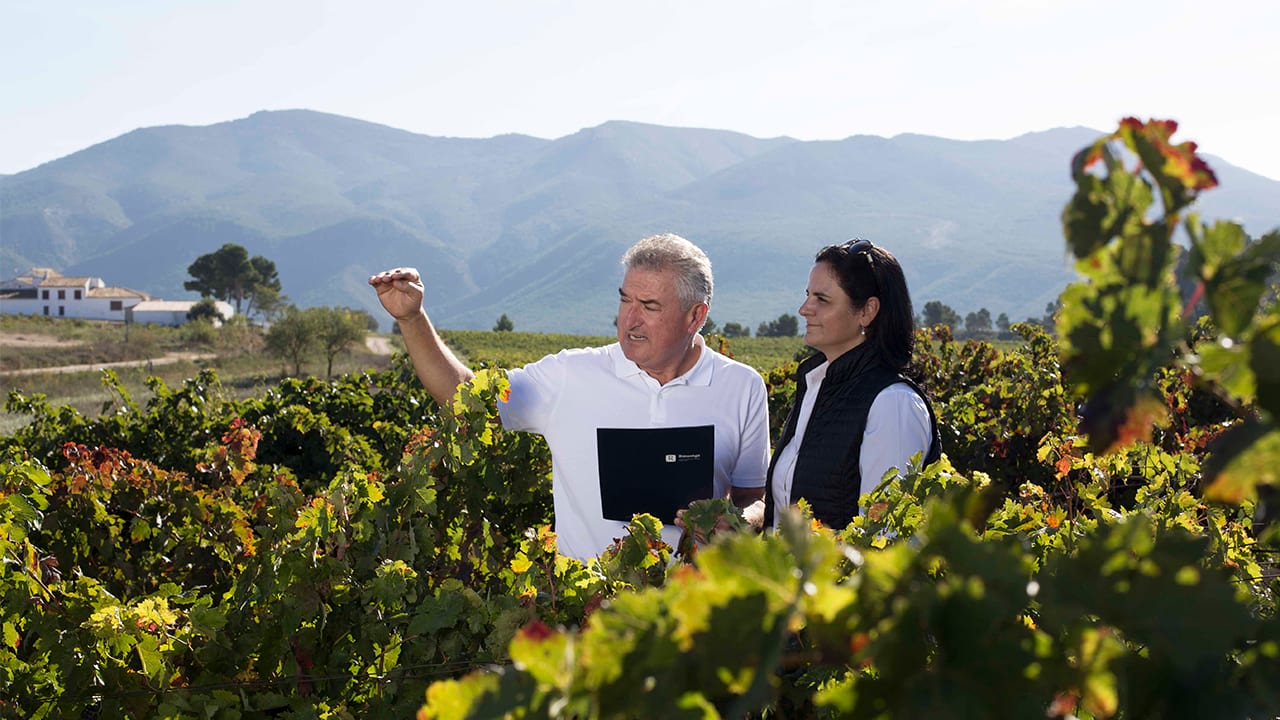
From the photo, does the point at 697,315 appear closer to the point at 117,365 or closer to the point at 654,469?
the point at 654,469

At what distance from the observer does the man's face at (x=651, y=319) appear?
3107 mm

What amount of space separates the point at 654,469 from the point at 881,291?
0.98m

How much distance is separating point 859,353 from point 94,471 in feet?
9.45

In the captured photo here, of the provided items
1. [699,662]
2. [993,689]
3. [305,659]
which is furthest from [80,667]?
[993,689]

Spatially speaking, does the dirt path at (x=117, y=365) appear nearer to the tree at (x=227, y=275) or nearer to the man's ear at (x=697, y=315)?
the man's ear at (x=697, y=315)

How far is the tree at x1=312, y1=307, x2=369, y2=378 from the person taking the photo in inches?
1817

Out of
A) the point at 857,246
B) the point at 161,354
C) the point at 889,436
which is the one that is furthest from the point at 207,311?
the point at 889,436

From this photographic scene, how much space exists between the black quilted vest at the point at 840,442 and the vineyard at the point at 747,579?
622 mm

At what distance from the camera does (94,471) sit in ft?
12.0

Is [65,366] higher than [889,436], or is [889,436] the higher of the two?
[889,436]

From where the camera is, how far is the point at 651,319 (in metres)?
3.13

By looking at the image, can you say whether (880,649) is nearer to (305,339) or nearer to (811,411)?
(811,411)

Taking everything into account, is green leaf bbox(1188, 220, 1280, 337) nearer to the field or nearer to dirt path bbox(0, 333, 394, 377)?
the field

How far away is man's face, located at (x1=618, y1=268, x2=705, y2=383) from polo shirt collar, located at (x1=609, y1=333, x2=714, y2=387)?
4cm
